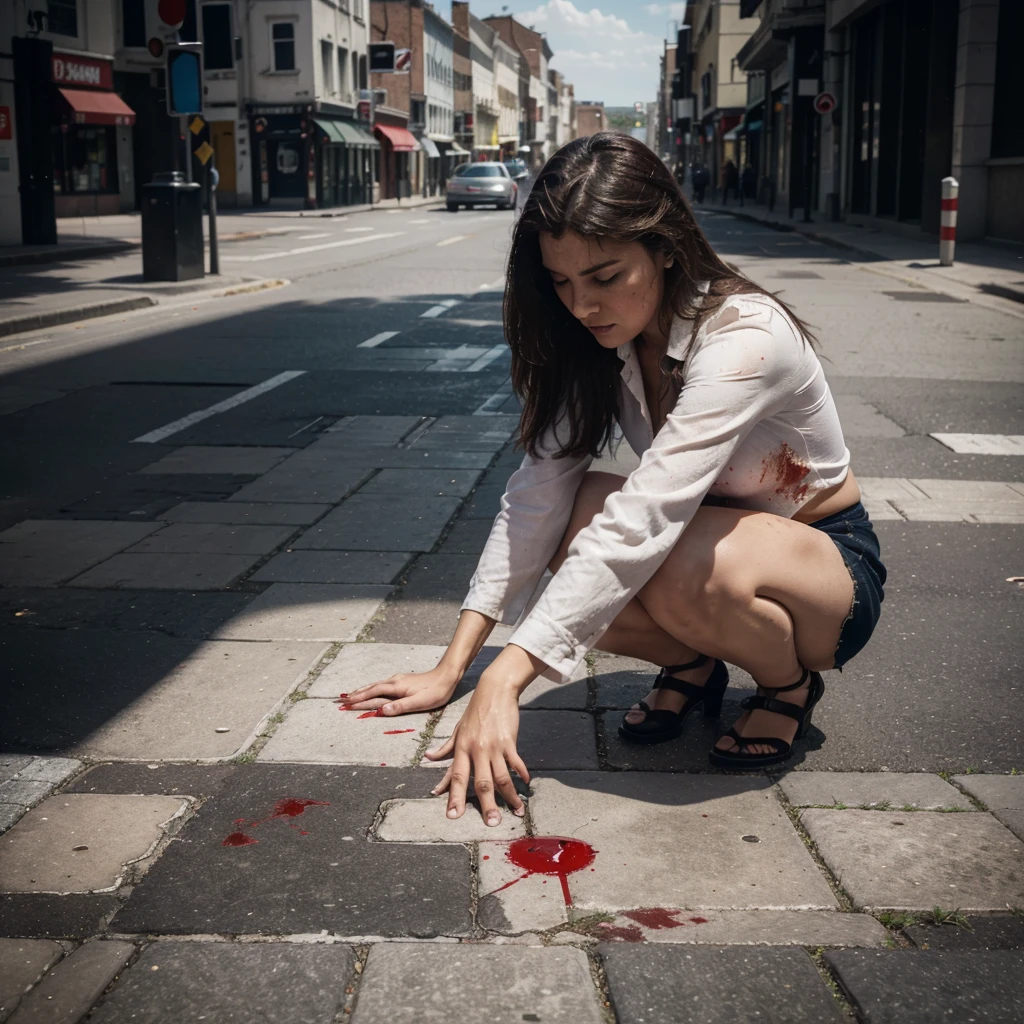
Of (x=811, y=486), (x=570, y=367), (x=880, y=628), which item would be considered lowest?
(x=880, y=628)

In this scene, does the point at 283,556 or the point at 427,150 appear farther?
the point at 427,150

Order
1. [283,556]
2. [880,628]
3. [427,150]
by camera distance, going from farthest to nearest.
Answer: [427,150], [283,556], [880,628]

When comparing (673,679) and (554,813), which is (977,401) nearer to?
(673,679)

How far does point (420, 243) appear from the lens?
954 inches

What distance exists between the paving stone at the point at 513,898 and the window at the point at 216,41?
1673 inches

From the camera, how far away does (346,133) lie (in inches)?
1973

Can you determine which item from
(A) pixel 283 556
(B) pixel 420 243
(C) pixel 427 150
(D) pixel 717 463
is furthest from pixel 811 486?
(C) pixel 427 150

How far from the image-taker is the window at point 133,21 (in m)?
38.6

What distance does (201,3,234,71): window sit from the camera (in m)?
41.5

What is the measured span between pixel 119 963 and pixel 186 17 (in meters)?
14.4

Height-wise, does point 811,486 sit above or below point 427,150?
below

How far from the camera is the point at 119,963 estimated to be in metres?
1.97

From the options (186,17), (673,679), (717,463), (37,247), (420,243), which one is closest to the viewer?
(717,463)

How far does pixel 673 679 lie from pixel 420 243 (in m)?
22.1
